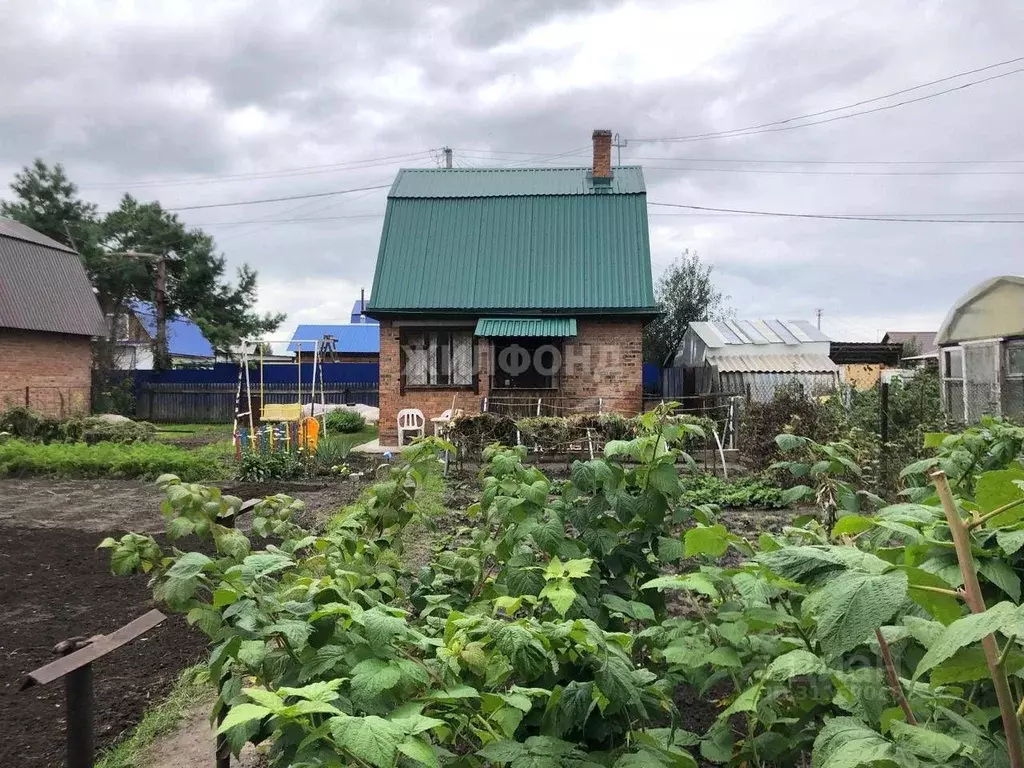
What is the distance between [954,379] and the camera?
8734 millimetres

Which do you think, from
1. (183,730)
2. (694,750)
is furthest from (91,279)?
(694,750)

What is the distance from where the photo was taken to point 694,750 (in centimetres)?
236

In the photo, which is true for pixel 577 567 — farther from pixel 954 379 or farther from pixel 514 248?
pixel 514 248

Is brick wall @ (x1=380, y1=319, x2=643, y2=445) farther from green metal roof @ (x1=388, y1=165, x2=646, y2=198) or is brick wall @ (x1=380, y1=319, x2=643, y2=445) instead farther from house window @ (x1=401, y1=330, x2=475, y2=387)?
green metal roof @ (x1=388, y1=165, x2=646, y2=198)

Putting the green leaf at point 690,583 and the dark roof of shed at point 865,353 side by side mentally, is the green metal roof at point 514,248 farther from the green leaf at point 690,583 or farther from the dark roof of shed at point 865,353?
the green leaf at point 690,583

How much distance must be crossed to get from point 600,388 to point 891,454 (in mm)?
7111

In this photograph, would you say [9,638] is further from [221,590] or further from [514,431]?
[514,431]

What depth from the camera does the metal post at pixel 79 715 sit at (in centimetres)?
177

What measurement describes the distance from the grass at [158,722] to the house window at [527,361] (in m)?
11.1

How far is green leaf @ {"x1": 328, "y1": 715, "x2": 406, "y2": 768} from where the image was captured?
88 centimetres

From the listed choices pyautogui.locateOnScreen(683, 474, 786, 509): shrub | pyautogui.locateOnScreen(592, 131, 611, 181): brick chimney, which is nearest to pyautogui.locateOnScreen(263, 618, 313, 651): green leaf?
pyautogui.locateOnScreen(683, 474, 786, 509): shrub

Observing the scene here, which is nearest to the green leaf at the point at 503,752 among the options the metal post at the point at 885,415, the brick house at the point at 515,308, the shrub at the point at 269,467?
the metal post at the point at 885,415

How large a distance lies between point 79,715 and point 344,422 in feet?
55.4

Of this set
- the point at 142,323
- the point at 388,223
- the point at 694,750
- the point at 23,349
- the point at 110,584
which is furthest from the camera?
the point at 142,323
